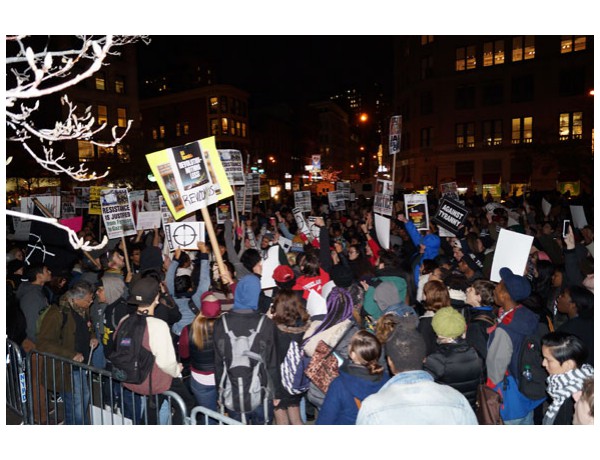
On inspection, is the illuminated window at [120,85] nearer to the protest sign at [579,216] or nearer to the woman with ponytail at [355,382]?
the protest sign at [579,216]

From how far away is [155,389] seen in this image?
4.25m

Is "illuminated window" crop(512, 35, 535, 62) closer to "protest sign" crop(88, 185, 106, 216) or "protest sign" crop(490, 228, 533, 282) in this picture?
"protest sign" crop(88, 185, 106, 216)

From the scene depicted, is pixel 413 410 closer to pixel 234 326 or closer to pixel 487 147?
pixel 234 326

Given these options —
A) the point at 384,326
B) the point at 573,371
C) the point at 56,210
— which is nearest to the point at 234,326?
the point at 384,326

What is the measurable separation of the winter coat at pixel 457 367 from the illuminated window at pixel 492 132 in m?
43.9

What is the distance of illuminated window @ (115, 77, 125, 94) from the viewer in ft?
147

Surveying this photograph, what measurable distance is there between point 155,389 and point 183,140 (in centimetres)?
6326

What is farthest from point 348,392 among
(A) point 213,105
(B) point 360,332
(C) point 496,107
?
(A) point 213,105

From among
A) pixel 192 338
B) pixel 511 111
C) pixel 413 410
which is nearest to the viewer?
pixel 413 410

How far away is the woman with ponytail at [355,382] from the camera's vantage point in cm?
347

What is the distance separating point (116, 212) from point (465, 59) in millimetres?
42984

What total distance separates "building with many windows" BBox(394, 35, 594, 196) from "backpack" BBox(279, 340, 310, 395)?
37.0 meters

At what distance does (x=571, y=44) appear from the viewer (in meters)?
39.0

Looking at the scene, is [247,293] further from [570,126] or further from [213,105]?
[213,105]
